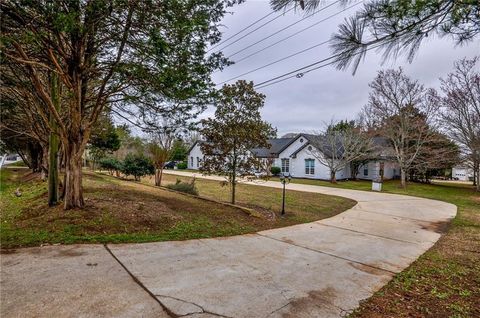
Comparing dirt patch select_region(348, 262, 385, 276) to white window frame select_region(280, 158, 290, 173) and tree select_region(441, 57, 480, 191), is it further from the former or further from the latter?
white window frame select_region(280, 158, 290, 173)

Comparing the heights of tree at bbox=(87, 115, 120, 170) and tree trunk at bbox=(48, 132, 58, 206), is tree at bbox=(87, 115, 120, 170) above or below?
above

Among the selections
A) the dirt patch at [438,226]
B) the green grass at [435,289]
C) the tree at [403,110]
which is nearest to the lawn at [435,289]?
the green grass at [435,289]

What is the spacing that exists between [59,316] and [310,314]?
244 cm

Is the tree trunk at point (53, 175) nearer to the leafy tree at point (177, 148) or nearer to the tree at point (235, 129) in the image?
the tree at point (235, 129)

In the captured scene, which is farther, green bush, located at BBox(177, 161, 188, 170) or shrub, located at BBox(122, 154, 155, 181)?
green bush, located at BBox(177, 161, 188, 170)

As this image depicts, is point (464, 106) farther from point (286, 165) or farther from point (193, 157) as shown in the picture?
point (193, 157)

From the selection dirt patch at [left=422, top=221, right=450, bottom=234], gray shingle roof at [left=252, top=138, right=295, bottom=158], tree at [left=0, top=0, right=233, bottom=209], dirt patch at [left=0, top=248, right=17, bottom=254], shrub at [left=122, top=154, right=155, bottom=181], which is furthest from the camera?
gray shingle roof at [left=252, top=138, right=295, bottom=158]

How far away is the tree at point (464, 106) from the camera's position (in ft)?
56.2

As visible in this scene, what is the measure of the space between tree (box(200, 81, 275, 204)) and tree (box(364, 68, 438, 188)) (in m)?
15.7

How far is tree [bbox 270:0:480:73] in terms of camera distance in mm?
2896

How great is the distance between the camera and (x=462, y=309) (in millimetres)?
3205

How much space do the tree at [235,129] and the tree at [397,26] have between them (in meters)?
5.77

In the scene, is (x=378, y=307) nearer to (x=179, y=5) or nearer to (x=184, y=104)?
(x=179, y=5)

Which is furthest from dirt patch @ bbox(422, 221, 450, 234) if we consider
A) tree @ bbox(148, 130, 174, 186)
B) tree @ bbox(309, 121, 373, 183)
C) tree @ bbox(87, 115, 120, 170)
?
tree @ bbox(309, 121, 373, 183)
